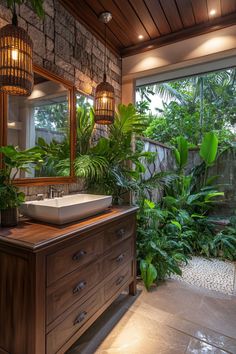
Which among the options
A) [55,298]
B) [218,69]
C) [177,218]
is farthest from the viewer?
[177,218]

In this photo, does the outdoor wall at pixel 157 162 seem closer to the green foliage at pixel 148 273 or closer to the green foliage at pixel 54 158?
the green foliage at pixel 148 273

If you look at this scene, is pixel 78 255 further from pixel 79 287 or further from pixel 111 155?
pixel 111 155

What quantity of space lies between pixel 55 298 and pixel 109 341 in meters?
0.71

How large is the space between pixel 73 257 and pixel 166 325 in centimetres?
108

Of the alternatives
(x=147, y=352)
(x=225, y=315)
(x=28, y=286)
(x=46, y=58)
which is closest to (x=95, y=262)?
(x=28, y=286)

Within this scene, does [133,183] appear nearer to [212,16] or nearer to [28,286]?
[28,286]

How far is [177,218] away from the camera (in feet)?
11.0

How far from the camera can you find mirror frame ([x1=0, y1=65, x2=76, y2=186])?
158cm

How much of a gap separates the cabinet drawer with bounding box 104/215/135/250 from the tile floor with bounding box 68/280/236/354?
2.19 ft

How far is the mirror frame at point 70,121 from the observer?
1.58 metres

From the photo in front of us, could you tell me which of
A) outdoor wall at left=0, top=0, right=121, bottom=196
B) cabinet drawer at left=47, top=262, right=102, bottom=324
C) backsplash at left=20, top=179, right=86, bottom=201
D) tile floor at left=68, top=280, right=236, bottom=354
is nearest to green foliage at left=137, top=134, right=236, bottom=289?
tile floor at left=68, top=280, right=236, bottom=354

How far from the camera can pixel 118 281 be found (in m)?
1.93

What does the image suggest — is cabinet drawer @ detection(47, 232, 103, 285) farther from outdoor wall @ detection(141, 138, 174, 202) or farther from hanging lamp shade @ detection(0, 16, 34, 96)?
outdoor wall @ detection(141, 138, 174, 202)

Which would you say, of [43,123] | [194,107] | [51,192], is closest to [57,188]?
[51,192]
